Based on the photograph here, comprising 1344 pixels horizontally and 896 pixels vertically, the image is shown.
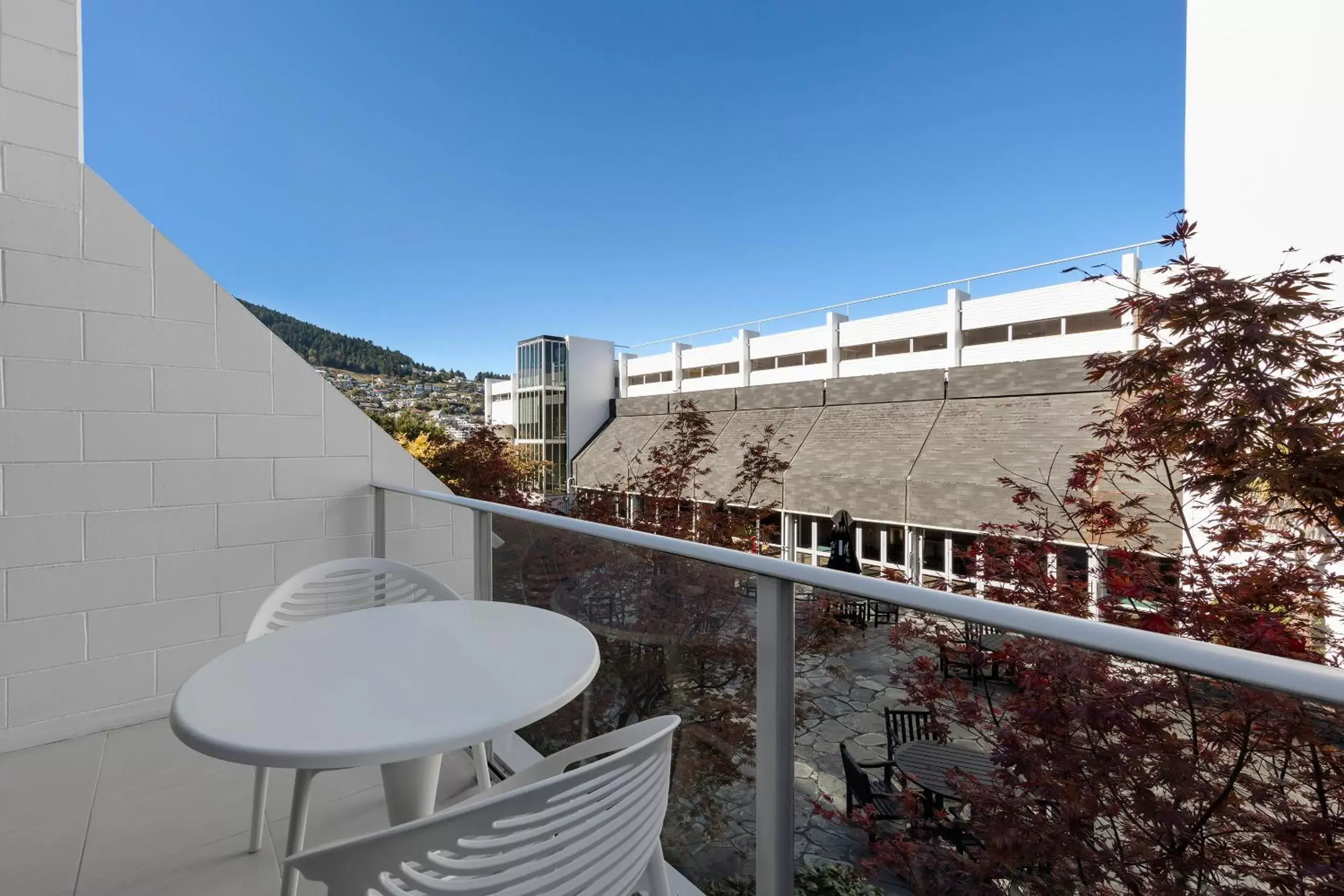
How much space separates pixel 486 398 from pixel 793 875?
30.6 meters

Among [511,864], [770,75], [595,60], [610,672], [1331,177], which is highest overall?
[770,75]

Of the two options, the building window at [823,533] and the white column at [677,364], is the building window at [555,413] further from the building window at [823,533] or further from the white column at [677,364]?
the building window at [823,533]

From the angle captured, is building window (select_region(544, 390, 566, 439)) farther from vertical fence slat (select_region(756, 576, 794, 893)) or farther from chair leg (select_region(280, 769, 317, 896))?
vertical fence slat (select_region(756, 576, 794, 893))

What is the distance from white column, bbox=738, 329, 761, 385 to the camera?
25484mm

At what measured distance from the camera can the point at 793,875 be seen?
129 cm

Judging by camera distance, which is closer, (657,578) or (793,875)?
(793,875)

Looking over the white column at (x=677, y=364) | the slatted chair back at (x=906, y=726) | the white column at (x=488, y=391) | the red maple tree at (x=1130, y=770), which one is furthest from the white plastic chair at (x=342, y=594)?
the white column at (x=488, y=391)

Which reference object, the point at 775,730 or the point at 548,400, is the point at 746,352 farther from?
the point at 775,730

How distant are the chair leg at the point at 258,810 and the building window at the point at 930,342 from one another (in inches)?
825

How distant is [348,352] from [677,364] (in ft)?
58.7

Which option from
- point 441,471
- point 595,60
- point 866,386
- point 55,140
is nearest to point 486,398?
point 595,60

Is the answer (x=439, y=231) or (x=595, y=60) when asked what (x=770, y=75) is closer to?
(x=595, y=60)

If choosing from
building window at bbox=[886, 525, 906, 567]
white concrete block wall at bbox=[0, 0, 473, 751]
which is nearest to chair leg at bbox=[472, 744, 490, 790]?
white concrete block wall at bbox=[0, 0, 473, 751]

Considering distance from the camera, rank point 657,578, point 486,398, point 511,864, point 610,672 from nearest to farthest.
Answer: point 511,864 → point 657,578 → point 610,672 → point 486,398
